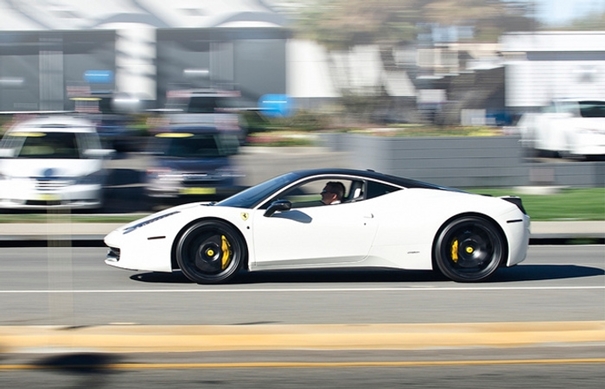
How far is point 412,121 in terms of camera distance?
27.9 meters

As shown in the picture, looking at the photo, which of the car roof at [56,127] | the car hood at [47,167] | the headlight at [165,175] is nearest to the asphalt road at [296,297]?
the car hood at [47,167]

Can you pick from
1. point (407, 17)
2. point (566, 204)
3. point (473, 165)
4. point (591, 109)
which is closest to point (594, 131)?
point (591, 109)

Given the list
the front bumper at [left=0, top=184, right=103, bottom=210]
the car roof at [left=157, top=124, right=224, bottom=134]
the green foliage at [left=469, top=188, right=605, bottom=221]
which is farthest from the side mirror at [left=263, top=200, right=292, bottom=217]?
the car roof at [left=157, top=124, right=224, bottom=134]

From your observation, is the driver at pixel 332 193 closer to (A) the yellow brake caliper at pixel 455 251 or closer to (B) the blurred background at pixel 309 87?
(A) the yellow brake caliper at pixel 455 251

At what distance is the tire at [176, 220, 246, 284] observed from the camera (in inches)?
379

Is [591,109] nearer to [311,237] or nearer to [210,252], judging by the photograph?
[311,237]

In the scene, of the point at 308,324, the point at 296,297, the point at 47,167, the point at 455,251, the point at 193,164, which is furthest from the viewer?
the point at 193,164

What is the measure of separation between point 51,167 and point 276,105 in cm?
1797

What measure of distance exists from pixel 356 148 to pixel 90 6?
17.4m

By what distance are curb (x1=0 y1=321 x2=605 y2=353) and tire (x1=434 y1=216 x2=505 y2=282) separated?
3064mm

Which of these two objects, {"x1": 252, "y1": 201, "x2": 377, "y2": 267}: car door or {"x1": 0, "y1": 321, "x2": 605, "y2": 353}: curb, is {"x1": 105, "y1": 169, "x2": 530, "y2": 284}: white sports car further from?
{"x1": 0, "y1": 321, "x2": 605, "y2": 353}: curb

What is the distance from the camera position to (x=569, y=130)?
76.1 ft

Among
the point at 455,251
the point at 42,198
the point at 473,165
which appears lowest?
the point at 455,251

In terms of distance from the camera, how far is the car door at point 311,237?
9672 mm
